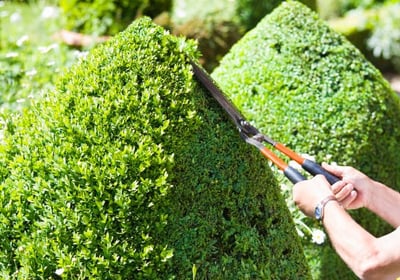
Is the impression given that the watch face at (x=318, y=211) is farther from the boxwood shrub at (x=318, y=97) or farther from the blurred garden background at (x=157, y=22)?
the blurred garden background at (x=157, y=22)

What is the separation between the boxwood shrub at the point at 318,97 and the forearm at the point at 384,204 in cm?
88

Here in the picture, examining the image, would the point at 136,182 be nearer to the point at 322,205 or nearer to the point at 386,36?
the point at 322,205

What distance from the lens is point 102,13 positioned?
26.8 ft

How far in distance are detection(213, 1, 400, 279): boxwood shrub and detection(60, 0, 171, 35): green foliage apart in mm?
4429

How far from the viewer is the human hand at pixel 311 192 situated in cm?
232

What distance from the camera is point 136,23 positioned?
8.45 feet

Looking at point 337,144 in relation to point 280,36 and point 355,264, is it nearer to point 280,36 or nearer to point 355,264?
point 280,36

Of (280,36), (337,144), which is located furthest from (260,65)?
(337,144)

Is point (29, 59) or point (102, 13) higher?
point (102, 13)

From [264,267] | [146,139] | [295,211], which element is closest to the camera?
[146,139]

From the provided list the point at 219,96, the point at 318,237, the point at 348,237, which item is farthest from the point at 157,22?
the point at 348,237

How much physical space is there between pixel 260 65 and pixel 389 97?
2.45 feet

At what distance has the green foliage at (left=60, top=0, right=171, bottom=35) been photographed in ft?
26.6

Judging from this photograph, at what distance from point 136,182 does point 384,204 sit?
1.02 m
